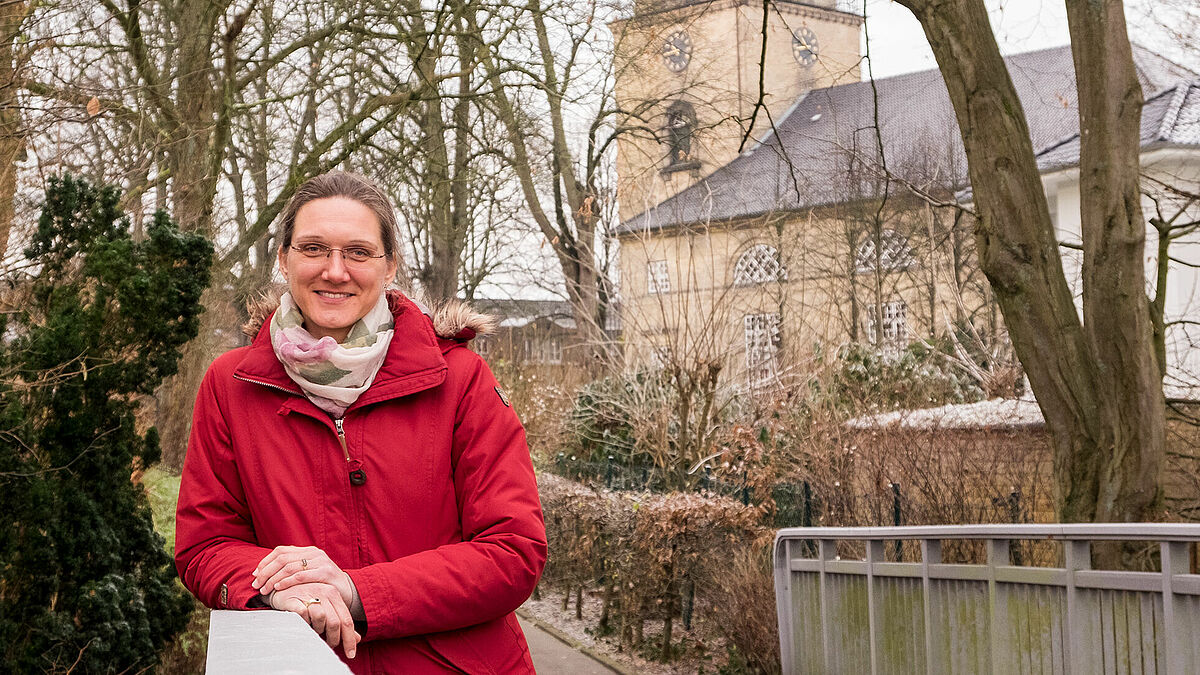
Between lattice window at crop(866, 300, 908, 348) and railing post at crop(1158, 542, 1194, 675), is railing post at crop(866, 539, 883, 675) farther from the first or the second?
lattice window at crop(866, 300, 908, 348)

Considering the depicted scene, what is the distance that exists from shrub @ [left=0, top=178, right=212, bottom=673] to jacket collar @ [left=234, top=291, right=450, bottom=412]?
3.87m

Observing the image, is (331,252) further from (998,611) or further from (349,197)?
(998,611)

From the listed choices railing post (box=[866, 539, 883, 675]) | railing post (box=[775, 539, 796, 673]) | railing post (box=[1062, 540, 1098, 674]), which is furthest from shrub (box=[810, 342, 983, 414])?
railing post (box=[1062, 540, 1098, 674])

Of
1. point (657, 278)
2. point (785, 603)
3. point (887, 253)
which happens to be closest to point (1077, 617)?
point (785, 603)

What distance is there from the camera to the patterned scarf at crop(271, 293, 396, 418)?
7.94 feet

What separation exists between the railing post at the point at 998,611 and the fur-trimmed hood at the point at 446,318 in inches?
153

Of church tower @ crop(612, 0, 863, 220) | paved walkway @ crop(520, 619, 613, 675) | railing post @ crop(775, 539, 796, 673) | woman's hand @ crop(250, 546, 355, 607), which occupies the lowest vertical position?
paved walkway @ crop(520, 619, 613, 675)

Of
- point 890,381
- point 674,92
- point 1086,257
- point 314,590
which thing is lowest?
point 890,381

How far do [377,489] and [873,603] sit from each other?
213 inches

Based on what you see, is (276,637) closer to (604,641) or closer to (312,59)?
(604,641)

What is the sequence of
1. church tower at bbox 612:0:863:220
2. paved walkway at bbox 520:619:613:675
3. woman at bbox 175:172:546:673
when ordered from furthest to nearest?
church tower at bbox 612:0:863:220 → paved walkway at bbox 520:619:613:675 → woman at bbox 175:172:546:673

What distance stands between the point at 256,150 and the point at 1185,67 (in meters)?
11.2

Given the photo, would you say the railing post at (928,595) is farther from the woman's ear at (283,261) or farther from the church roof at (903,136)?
the church roof at (903,136)

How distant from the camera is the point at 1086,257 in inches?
277
